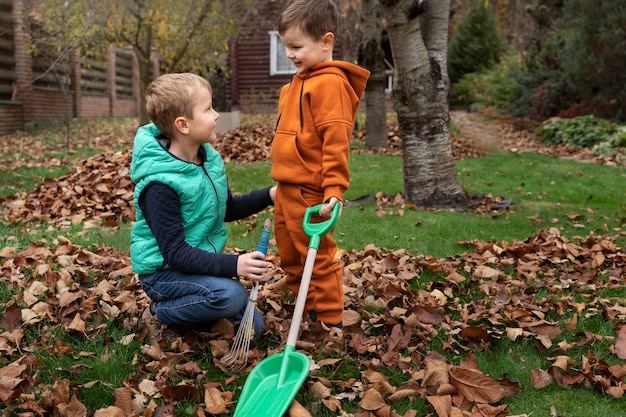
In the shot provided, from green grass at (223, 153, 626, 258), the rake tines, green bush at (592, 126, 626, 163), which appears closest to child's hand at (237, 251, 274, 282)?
the rake tines

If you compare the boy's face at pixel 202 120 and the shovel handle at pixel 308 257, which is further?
the boy's face at pixel 202 120

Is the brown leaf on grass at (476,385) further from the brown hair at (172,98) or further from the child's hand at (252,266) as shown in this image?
the brown hair at (172,98)

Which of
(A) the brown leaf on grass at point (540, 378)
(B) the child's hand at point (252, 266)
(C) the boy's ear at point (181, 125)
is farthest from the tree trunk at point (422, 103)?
(B) the child's hand at point (252, 266)

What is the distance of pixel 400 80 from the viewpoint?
605 cm

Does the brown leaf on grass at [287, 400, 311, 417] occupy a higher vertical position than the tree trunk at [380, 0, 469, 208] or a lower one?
lower

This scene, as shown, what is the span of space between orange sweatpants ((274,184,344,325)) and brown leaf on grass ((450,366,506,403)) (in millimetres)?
718

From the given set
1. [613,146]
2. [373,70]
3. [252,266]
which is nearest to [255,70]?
[373,70]

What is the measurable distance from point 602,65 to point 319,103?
41.8 ft

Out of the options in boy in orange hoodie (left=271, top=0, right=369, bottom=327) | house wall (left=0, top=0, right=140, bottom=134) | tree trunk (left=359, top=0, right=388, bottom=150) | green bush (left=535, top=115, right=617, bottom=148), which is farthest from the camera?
house wall (left=0, top=0, right=140, bottom=134)

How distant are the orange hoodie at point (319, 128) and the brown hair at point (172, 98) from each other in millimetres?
483

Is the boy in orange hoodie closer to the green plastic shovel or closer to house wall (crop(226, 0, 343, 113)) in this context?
the green plastic shovel

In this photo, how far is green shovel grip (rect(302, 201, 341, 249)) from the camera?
260 centimetres

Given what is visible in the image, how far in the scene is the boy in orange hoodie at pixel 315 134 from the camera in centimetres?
281

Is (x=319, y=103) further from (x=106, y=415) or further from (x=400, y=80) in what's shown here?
Answer: (x=400, y=80)
